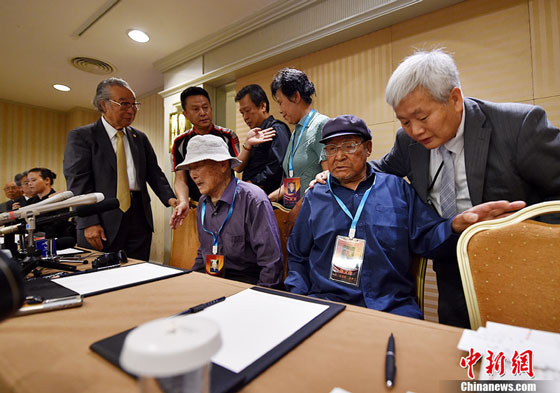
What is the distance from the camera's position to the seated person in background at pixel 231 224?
60.1 inches

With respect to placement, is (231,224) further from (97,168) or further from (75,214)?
(97,168)

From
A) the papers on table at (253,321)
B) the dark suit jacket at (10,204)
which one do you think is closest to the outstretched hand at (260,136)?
the papers on table at (253,321)

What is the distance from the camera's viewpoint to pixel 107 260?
1375mm

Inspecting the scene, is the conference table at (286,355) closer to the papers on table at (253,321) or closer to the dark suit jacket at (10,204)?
the papers on table at (253,321)

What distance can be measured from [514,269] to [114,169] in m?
2.42

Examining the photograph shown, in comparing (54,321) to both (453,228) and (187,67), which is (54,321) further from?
(187,67)

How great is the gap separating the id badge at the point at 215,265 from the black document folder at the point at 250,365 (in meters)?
0.74

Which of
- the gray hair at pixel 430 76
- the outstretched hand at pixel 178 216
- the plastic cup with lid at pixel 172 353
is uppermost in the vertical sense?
the gray hair at pixel 430 76

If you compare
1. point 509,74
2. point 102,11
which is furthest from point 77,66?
point 509,74

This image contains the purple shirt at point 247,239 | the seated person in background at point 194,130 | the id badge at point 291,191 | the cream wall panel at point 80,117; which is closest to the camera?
the purple shirt at point 247,239

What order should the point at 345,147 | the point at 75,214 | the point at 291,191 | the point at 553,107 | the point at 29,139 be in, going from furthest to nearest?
the point at 29,139
the point at 553,107
the point at 291,191
the point at 345,147
the point at 75,214

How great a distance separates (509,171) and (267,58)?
3225 mm

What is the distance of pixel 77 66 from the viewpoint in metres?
4.91

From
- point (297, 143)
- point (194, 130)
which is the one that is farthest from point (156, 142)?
point (297, 143)
